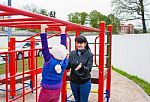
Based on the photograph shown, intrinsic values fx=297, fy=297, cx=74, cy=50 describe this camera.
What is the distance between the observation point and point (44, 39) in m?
3.41

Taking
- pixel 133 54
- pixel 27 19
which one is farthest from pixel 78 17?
pixel 27 19

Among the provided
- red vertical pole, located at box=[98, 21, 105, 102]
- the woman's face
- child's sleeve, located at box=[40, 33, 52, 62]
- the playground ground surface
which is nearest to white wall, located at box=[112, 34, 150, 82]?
the playground ground surface

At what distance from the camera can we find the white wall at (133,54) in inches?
389

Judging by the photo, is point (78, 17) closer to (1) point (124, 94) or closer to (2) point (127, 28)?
(2) point (127, 28)

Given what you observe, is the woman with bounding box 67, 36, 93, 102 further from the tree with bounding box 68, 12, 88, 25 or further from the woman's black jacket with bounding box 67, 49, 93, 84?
the tree with bounding box 68, 12, 88, 25

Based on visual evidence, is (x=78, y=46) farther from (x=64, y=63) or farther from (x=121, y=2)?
(x=121, y=2)

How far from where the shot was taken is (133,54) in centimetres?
1165

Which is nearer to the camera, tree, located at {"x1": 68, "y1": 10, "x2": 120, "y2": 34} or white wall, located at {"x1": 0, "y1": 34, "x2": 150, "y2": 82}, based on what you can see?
white wall, located at {"x1": 0, "y1": 34, "x2": 150, "y2": 82}

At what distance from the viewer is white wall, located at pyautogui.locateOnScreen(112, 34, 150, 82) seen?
988cm

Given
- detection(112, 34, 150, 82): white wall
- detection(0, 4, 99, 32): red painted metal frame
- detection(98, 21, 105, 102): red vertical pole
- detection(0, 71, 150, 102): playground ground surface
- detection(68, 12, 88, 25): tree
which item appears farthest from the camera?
detection(68, 12, 88, 25): tree

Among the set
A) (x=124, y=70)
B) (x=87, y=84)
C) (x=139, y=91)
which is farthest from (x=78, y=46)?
(x=124, y=70)

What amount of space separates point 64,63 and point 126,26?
16964 millimetres

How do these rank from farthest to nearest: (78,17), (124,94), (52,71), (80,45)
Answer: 1. (78,17)
2. (124,94)
3. (80,45)
4. (52,71)

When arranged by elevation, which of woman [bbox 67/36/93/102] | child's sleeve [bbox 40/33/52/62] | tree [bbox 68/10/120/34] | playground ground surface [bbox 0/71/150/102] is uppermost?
tree [bbox 68/10/120/34]
